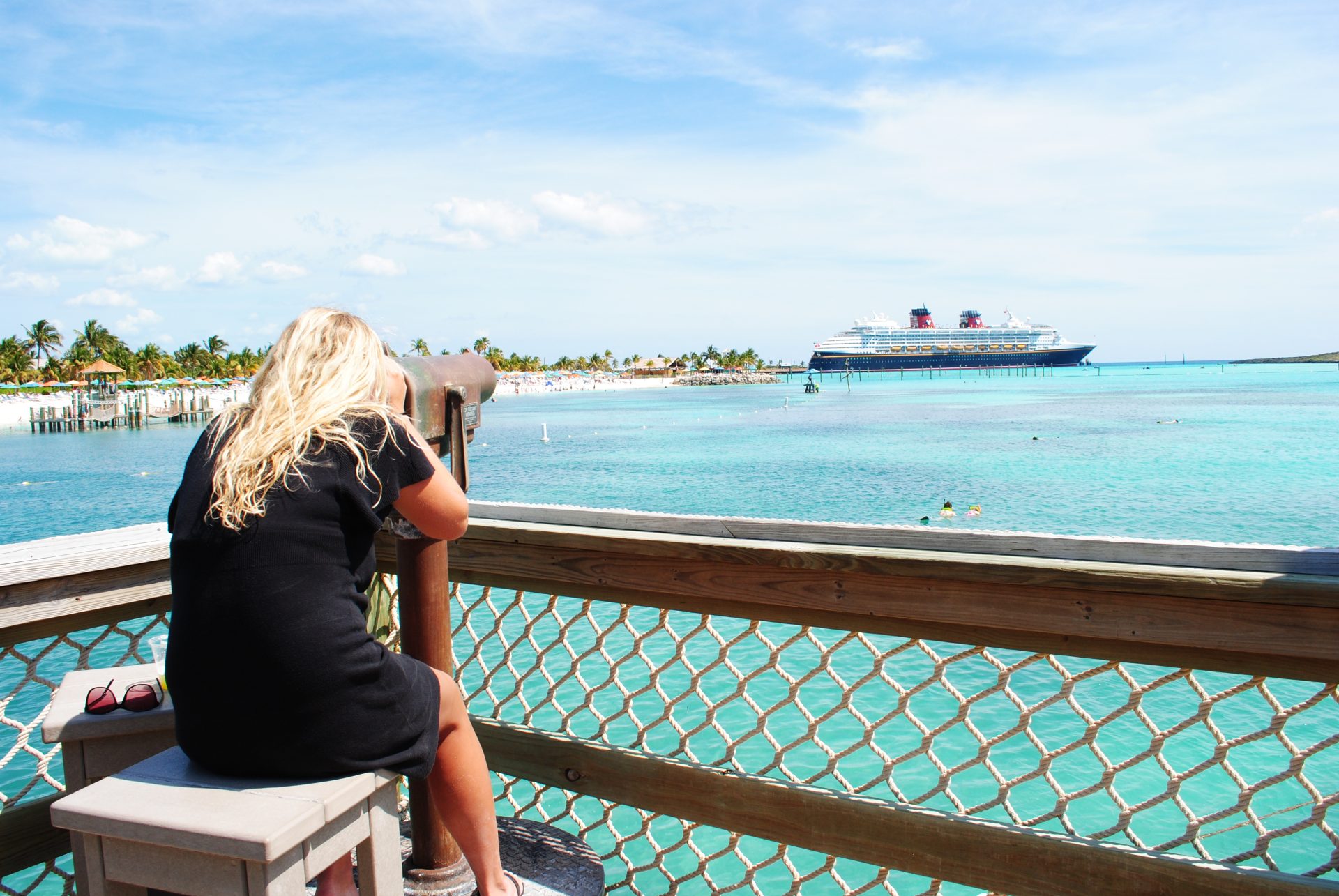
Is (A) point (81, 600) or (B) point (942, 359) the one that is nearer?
(A) point (81, 600)

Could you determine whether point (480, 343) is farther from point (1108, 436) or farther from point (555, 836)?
point (555, 836)

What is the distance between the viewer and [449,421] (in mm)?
1891

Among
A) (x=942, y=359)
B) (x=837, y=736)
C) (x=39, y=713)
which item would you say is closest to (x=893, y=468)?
(x=837, y=736)

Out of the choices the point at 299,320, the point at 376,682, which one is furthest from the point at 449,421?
the point at 376,682

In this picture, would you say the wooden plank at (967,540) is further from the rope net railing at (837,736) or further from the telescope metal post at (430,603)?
the telescope metal post at (430,603)

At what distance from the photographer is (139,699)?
179cm

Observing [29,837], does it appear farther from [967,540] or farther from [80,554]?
[967,540]

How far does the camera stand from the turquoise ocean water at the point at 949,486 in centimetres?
698

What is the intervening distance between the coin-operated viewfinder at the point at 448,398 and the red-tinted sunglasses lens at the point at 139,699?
28.8 inches

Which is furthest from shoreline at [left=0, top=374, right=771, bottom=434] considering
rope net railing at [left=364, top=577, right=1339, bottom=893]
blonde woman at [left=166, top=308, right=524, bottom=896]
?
rope net railing at [left=364, top=577, right=1339, bottom=893]

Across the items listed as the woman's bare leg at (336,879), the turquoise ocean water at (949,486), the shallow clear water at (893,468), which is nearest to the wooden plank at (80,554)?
the woman's bare leg at (336,879)

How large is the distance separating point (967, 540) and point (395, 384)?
3.65 feet

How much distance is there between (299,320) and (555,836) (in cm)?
133

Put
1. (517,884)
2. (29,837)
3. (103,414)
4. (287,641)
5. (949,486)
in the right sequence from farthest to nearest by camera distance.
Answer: (103,414) → (949,486) → (29,837) → (517,884) → (287,641)
